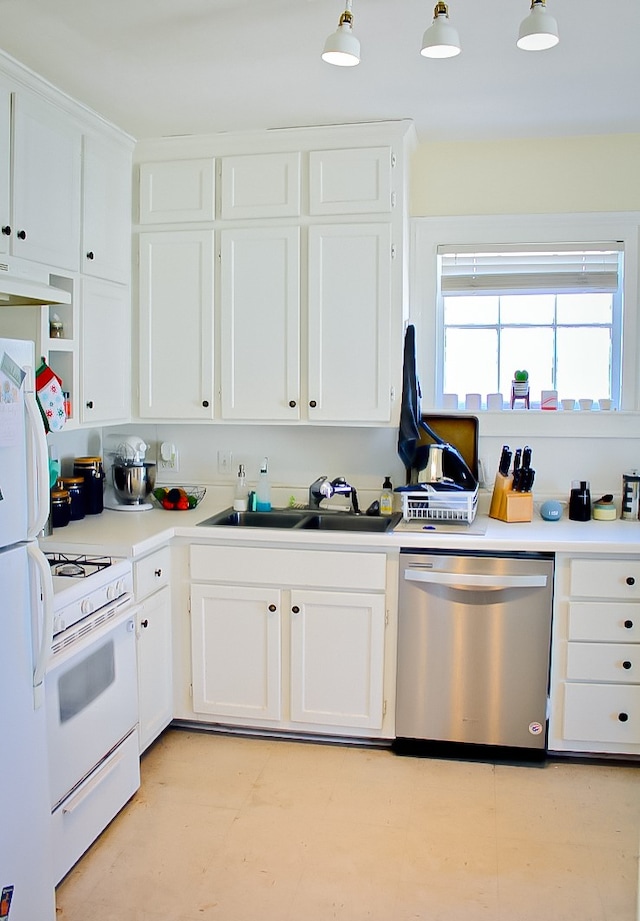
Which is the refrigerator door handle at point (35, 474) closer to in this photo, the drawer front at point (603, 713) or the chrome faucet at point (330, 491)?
the chrome faucet at point (330, 491)

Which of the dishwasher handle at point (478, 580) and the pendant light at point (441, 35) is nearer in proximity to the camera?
the pendant light at point (441, 35)

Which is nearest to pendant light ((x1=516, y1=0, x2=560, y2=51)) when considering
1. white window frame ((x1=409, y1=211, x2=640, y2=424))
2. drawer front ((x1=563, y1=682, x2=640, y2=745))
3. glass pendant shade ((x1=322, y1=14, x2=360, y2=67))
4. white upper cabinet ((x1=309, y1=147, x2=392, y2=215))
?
glass pendant shade ((x1=322, y1=14, x2=360, y2=67))

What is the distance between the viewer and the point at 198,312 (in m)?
3.31

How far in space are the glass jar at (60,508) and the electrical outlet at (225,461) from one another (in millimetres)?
775

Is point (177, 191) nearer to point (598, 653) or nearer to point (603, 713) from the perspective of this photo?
point (598, 653)

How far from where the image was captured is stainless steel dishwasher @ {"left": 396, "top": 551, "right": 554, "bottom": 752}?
9.27 ft

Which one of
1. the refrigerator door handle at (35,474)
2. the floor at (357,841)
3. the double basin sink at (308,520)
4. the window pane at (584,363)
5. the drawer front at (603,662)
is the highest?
the window pane at (584,363)

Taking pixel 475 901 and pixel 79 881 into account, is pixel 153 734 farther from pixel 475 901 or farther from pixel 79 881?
pixel 475 901

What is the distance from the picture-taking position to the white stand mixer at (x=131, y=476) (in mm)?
3416

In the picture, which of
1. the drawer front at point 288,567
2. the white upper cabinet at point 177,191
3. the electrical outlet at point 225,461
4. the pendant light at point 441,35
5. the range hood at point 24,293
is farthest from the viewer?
the electrical outlet at point 225,461

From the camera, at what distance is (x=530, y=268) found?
3.42 metres

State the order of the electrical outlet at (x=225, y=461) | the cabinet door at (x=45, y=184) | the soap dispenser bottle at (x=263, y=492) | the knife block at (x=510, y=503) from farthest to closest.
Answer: the electrical outlet at (x=225, y=461), the soap dispenser bottle at (x=263, y=492), the knife block at (x=510, y=503), the cabinet door at (x=45, y=184)

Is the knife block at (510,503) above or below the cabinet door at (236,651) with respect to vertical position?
above

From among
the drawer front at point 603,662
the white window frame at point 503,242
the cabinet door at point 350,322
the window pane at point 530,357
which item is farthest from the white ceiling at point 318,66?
the drawer front at point 603,662
